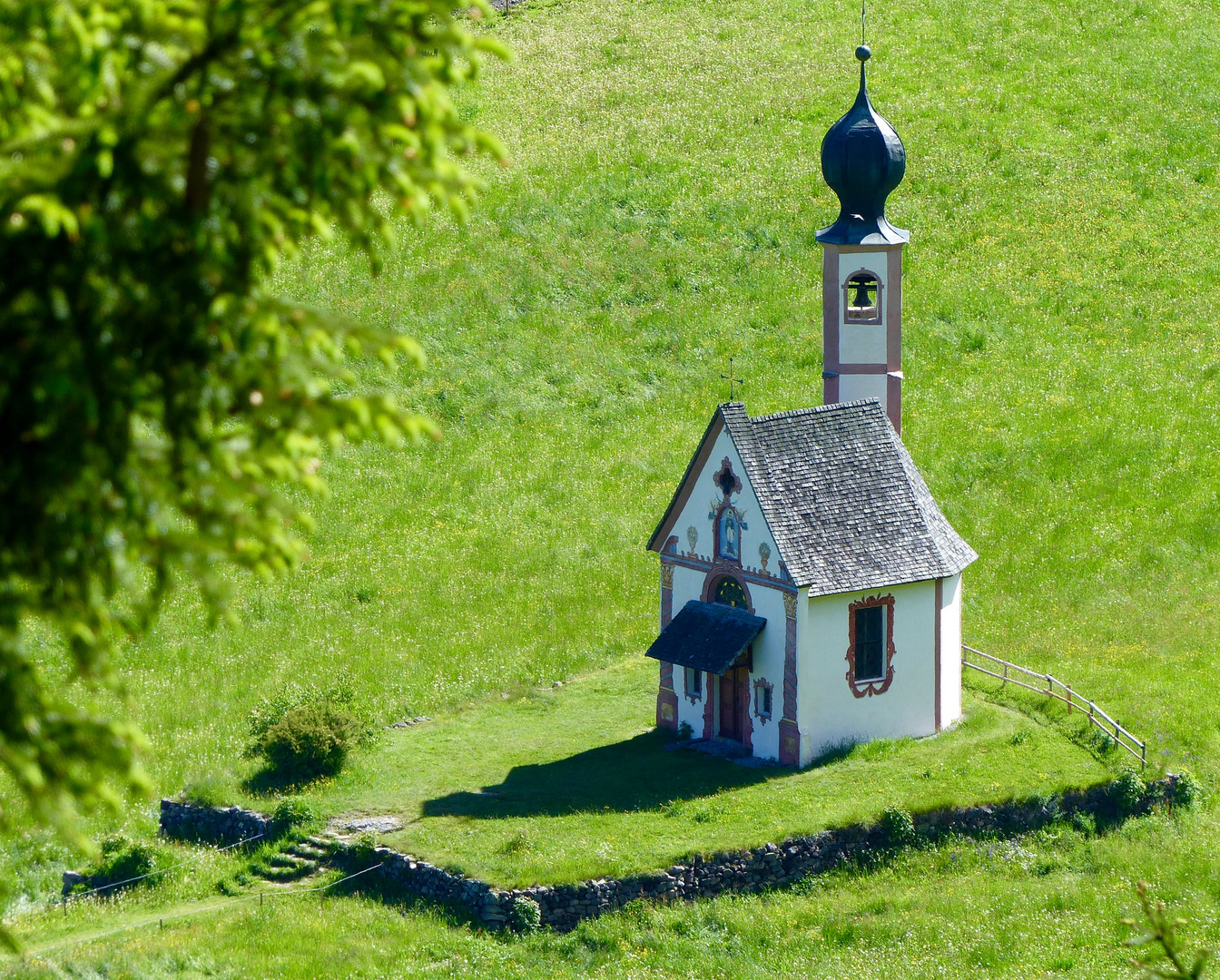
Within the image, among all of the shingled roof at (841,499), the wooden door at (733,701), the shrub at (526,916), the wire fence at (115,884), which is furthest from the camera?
the wooden door at (733,701)

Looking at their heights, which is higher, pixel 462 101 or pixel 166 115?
pixel 462 101

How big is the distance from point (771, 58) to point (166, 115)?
59.3m

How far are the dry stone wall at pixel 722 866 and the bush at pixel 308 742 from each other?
1.87 meters

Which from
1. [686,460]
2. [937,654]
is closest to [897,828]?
[937,654]

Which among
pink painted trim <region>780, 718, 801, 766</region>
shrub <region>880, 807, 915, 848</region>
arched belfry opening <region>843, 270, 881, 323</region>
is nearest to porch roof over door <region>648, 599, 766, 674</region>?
pink painted trim <region>780, 718, 801, 766</region>

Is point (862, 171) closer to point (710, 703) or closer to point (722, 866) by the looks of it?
point (710, 703)

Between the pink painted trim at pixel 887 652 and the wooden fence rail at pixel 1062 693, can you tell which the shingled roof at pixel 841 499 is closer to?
the pink painted trim at pixel 887 652

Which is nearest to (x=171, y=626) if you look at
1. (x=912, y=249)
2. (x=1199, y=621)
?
(x=1199, y=621)

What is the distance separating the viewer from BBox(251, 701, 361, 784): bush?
3141cm

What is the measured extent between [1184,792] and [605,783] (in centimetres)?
1054

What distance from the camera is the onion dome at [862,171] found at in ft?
112

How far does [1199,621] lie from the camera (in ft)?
126

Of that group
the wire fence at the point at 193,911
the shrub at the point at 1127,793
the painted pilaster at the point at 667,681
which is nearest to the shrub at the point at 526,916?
the wire fence at the point at 193,911

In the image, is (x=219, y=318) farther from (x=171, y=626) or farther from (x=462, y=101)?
(x=462, y=101)
